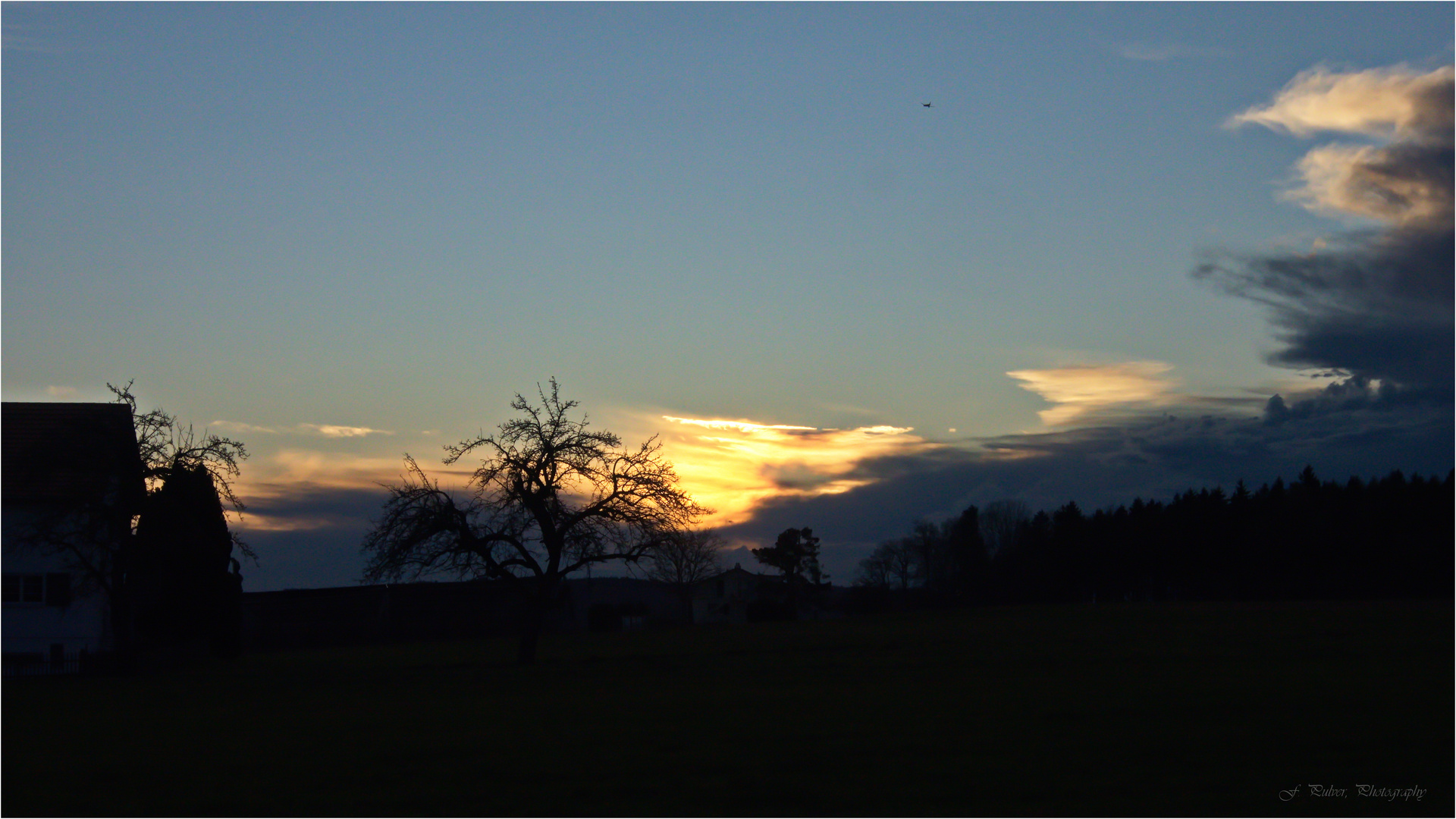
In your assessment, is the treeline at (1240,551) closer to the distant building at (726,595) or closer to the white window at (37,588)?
the distant building at (726,595)

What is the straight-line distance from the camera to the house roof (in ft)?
124

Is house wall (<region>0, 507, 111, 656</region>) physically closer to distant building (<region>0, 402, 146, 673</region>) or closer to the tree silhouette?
distant building (<region>0, 402, 146, 673</region>)

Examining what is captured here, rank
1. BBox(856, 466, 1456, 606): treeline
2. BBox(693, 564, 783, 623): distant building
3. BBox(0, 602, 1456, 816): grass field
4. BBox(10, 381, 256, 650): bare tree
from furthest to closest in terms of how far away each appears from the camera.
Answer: BBox(693, 564, 783, 623): distant building < BBox(856, 466, 1456, 606): treeline < BBox(10, 381, 256, 650): bare tree < BBox(0, 602, 1456, 816): grass field

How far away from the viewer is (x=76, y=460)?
123ft

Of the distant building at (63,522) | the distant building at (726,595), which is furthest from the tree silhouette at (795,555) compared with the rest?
the distant building at (63,522)

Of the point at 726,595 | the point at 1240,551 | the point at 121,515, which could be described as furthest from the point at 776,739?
the point at 726,595

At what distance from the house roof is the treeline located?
3051 inches

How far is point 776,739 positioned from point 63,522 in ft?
107

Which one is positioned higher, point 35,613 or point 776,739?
point 35,613

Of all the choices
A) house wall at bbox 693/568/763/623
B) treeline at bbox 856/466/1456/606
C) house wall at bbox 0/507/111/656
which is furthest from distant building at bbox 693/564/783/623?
house wall at bbox 0/507/111/656

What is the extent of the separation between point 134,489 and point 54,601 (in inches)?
261

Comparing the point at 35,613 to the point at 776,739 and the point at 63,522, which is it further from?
the point at 776,739

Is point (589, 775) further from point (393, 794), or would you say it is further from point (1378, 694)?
point (1378, 694)

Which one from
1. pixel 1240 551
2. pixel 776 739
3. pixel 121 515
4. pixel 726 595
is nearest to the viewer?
pixel 776 739
